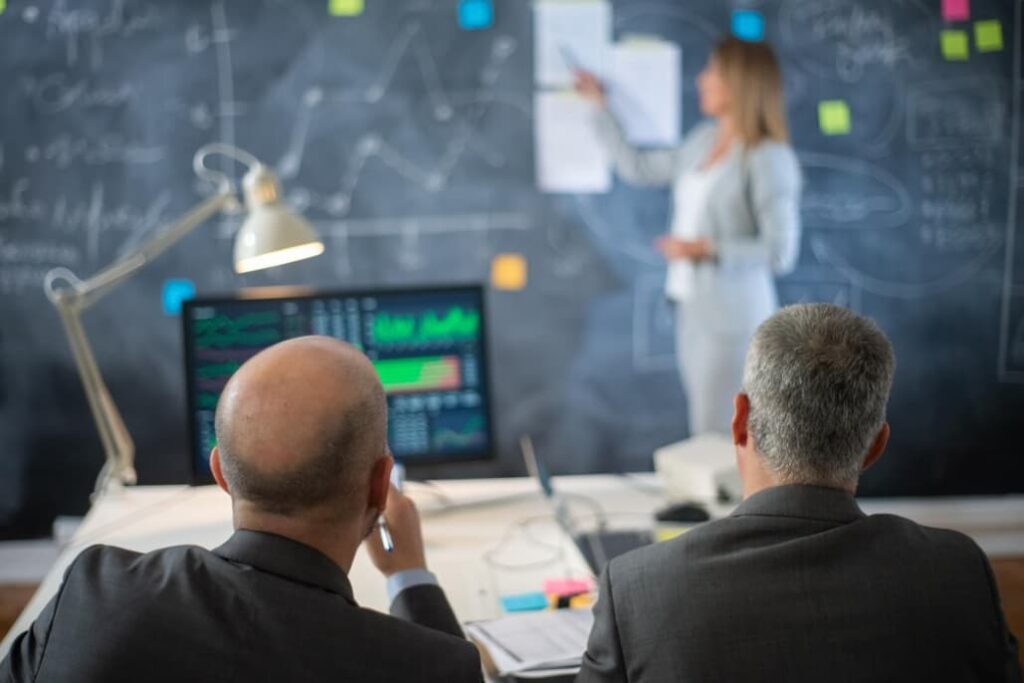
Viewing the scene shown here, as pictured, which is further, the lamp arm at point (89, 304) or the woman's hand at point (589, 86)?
the woman's hand at point (589, 86)

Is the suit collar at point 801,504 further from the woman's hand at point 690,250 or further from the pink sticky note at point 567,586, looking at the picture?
the woman's hand at point 690,250

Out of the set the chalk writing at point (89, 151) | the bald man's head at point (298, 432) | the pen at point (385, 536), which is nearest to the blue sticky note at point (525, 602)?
the pen at point (385, 536)

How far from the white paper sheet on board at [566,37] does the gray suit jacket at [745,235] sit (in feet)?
1.98

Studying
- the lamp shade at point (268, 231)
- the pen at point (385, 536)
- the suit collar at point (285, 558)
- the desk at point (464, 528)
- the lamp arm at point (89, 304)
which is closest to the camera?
the suit collar at point (285, 558)

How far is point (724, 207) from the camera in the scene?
3.91 m

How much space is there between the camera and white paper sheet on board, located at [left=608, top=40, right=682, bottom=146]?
3.99 meters

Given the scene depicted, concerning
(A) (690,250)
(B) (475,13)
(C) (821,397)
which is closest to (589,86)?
(B) (475,13)

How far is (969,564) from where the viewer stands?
1.39m

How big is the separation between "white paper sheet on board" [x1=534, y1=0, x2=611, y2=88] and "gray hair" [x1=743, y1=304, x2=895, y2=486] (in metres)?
2.59

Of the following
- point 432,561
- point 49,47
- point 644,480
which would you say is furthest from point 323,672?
point 49,47

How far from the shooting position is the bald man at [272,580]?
4.01 feet

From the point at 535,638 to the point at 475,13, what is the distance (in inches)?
103

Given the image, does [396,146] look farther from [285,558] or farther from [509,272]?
[285,558]

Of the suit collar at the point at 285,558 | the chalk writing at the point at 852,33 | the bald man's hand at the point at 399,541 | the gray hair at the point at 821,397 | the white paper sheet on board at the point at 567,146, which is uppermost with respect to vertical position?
the chalk writing at the point at 852,33
